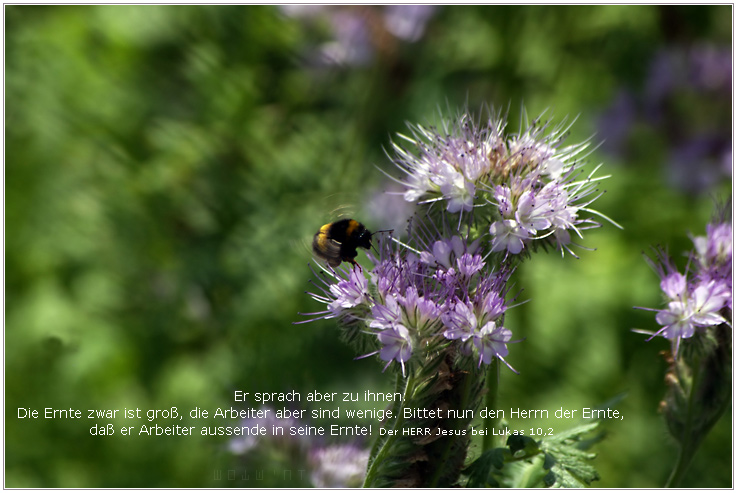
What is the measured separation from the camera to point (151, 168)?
12.3ft

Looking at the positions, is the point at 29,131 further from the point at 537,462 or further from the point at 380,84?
the point at 537,462

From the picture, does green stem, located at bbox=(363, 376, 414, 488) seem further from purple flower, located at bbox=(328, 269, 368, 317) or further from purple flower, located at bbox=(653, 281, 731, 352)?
purple flower, located at bbox=(653, 281, 731, 352)

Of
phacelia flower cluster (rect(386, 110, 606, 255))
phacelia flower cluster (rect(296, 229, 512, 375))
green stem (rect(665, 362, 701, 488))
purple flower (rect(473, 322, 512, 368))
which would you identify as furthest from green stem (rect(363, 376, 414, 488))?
green stem (rect(665, 362, 701, 488))

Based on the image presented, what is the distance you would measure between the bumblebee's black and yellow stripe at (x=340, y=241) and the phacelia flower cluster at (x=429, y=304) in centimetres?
21

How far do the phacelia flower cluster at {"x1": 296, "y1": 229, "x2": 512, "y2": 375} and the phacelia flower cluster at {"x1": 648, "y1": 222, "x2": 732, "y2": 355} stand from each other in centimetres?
37

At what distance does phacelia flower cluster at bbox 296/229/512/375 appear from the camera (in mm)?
1258

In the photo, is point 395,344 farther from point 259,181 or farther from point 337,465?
point 259,181

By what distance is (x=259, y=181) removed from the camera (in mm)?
3611

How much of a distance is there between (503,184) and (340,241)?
41cm

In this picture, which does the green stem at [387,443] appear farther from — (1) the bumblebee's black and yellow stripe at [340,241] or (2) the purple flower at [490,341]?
(1) the bumblebee's black and yellow stripe at [340,241]

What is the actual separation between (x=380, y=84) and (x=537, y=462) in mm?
2584

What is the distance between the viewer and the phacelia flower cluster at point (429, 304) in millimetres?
1258

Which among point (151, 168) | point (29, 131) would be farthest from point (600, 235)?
point (29, 131)

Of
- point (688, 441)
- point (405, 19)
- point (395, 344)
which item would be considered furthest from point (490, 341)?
point (405, 19)
